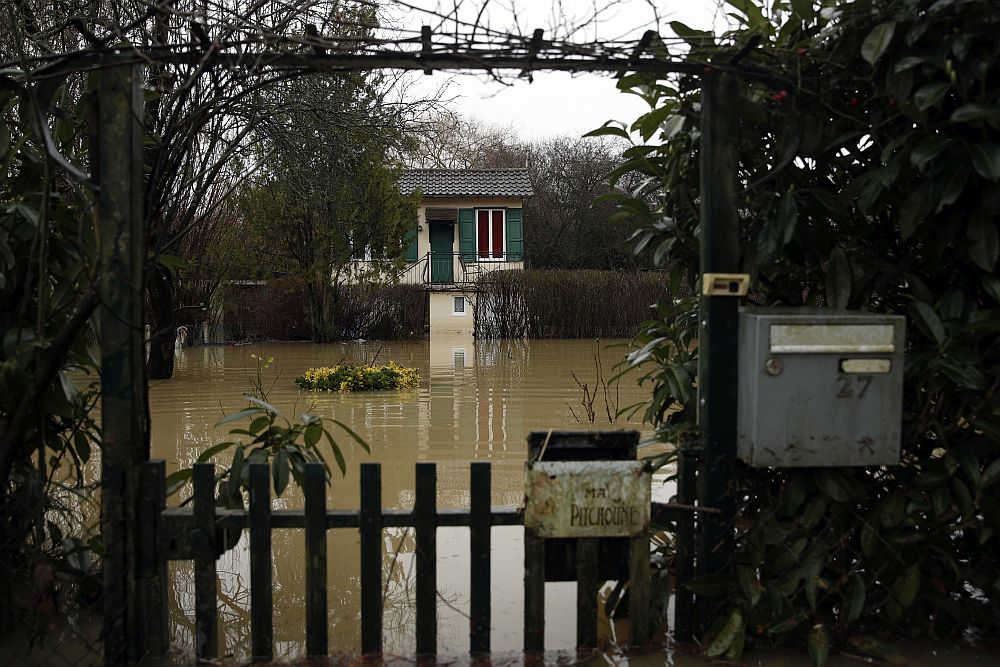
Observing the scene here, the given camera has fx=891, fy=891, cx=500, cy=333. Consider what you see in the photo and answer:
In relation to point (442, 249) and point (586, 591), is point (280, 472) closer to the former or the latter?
point (586, 591)

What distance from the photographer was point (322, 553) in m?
3.88

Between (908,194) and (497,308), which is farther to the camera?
(497,308)

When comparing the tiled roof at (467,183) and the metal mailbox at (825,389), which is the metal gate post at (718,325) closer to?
the metal mailbox at (825,389)

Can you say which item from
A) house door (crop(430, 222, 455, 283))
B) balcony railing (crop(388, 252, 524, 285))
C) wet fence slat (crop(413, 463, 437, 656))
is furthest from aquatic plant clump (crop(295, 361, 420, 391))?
house door (crop(430, 222, 455, 283))

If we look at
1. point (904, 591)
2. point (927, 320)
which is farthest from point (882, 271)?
point (904, 591)

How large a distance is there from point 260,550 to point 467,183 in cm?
3450

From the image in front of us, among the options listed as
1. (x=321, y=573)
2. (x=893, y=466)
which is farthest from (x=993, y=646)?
(x=321, y=573)

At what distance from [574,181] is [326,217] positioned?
2403cm

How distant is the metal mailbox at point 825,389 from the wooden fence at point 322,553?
0.77 metres

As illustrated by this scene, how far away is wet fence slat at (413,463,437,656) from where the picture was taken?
153 inches

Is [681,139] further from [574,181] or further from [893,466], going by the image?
[574,181]

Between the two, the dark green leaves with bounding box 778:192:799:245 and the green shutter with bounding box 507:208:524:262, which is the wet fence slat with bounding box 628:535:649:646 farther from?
the green shutter with bounding box 507:208:524:262

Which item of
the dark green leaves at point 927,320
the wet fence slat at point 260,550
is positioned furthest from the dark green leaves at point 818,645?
the wet fence slat at point 260,550

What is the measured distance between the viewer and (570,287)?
95.2 ft
